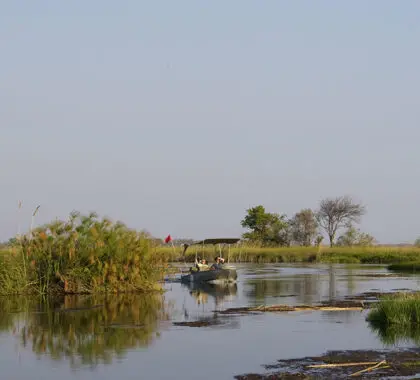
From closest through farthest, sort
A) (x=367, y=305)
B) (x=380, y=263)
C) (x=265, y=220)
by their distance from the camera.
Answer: (x=367, y=305)
(x=380, y=263)
(x=265, y=220)

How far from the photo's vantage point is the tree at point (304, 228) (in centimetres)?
10344

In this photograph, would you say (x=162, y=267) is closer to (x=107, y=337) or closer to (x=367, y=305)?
(x=367, y=305)

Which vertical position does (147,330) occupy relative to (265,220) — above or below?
below

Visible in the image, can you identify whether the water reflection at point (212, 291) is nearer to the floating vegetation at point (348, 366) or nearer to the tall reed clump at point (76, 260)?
the tall reed clump at point (76, 260)

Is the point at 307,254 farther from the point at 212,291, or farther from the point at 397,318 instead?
the point at 397,318

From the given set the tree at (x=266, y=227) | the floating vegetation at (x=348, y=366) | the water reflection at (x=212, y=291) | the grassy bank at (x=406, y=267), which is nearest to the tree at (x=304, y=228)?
the tree at (x=266, y=227)

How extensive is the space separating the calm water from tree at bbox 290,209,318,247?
70019 millimetres

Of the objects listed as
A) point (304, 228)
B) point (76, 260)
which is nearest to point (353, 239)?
point (304, 228)

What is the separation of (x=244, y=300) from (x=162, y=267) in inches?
235

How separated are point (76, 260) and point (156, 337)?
13.4 meters

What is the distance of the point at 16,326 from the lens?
2425 cm

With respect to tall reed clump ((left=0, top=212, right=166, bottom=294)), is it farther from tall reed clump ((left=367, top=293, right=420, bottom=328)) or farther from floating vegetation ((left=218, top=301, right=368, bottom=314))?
tall reed clump ((left=367, top=293, right=420, bottom=328))

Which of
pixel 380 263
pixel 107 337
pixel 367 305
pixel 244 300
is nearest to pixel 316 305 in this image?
pixel 367 305

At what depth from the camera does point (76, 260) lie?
112 feet
